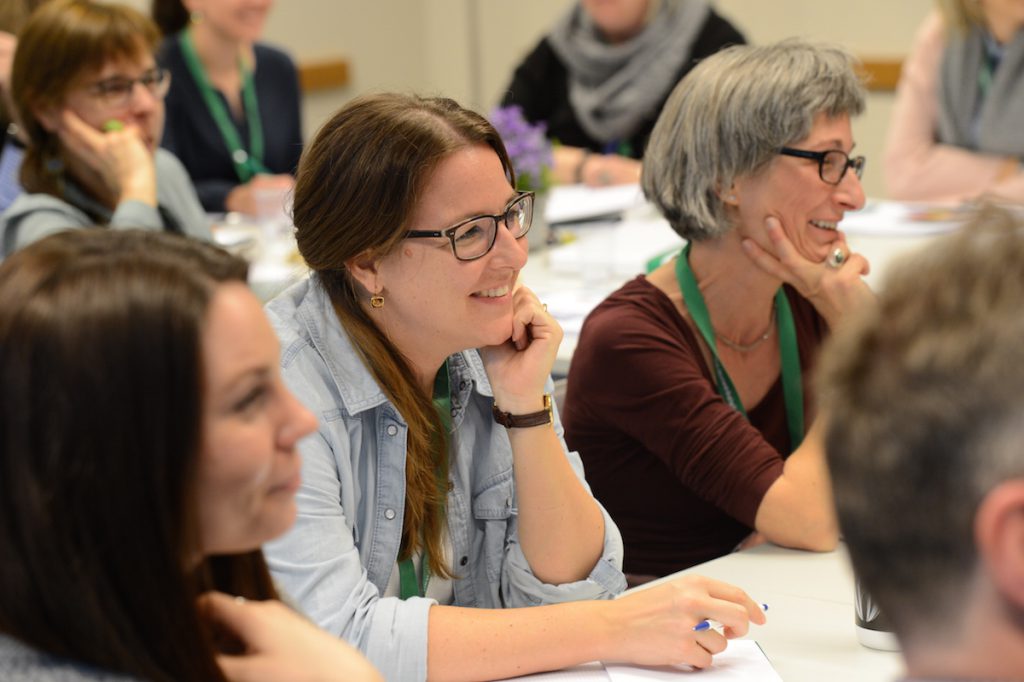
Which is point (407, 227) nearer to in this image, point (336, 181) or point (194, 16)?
point (336, 181)

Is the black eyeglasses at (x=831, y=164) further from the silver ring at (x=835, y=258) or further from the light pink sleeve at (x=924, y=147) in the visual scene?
the light pink sleeve at (x=924, y=147)

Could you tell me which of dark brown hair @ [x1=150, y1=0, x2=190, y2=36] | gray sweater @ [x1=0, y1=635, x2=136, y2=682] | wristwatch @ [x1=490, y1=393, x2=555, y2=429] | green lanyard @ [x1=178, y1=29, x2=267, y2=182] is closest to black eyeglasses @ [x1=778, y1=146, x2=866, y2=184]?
wristwatch @ [x1=490, y1=393, x2=555, y2=429]

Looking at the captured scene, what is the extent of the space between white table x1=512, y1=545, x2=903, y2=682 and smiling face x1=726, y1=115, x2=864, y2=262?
601mm

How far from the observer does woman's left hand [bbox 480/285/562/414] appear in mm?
1856

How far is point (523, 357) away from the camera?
1879 mm

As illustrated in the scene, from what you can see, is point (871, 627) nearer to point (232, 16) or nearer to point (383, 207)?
point (383, 207)

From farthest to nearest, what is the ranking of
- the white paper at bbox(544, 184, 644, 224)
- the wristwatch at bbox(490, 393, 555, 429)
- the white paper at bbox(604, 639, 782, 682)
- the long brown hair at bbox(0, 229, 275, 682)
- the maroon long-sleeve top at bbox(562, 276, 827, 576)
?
the white paper at bbox(544, 184, 644, 224), the maroon long-sleeve top at bbox(562, 276, 827, 576), the wristwatch at bbox(490, 393, 555, 429), the white paper at bbox(604, 639, 782, 682), the long brown hair at bbox(0, 229, 275, 682)

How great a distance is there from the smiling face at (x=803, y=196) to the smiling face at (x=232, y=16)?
2639mm

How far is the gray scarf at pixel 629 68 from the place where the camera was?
4.39 metres

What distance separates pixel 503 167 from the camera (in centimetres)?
185

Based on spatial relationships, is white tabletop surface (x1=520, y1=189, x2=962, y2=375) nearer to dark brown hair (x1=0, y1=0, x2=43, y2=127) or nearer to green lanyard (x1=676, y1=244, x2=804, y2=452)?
green lanyard (x1=676, y1=244, x2=804, y2=452)

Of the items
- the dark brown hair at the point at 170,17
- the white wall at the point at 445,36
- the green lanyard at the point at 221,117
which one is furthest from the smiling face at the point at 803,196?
the white wall at the point at 445,36

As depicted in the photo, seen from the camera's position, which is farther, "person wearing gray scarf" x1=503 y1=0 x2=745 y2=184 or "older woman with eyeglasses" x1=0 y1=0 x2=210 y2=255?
"person wearing gray scarf" x1=503 y1=0 x2=745 y2=184

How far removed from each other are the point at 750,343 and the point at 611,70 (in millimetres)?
2410
